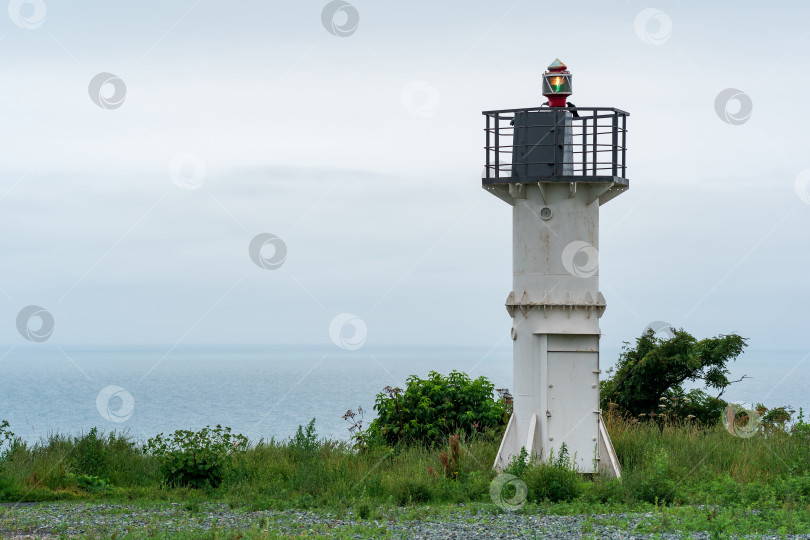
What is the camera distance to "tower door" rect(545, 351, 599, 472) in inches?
636

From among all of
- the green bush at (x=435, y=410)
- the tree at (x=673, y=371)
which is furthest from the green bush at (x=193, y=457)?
the tree at (x=673, y=371)

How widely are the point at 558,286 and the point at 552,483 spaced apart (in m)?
3.54

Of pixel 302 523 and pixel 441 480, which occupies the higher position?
pixel 441 480

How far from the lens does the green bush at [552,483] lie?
14016 millimetres

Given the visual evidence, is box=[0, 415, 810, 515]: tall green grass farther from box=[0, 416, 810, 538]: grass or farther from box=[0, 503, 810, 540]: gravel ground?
box=[0, 503, 810, 540]: gravel ground

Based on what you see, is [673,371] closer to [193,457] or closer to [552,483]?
[552,483]

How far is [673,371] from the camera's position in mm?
23344

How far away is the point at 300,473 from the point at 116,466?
357 cm

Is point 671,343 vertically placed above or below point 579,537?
above

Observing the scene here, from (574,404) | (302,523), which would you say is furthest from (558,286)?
(302,523)

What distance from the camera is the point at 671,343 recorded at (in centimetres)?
2331

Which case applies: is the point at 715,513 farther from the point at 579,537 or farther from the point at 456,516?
the point at 456,516

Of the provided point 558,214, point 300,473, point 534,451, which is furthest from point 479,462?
point 558,214

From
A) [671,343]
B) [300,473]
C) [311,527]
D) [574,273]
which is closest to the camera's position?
[311,527]
